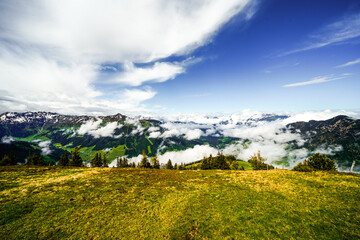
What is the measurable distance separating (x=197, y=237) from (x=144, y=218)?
6.52 metres

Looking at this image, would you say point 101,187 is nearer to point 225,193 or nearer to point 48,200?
point 48,200

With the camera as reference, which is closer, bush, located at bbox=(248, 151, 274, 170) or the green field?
the green field

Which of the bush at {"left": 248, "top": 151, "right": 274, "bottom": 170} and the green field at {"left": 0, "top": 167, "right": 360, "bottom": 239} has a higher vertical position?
the green field at {"left": 0, "top": 167, "right": 360, "bottom": 239}

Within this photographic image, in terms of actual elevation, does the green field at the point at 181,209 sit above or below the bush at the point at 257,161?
above

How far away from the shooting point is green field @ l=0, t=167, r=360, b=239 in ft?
43.9

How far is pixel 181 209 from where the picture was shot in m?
18.0

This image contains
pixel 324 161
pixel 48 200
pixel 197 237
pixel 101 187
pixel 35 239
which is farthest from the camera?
pixel 324 161

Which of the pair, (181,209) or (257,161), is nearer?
(181,209)

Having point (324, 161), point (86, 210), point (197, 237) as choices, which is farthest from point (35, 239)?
Answer: point (324, 161)

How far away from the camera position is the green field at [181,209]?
13375 millimetres

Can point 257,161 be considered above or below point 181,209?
below

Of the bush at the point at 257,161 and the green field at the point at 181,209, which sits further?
the bush at the point at 257,161

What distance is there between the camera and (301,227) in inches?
542

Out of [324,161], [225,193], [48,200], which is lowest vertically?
[324,161]
